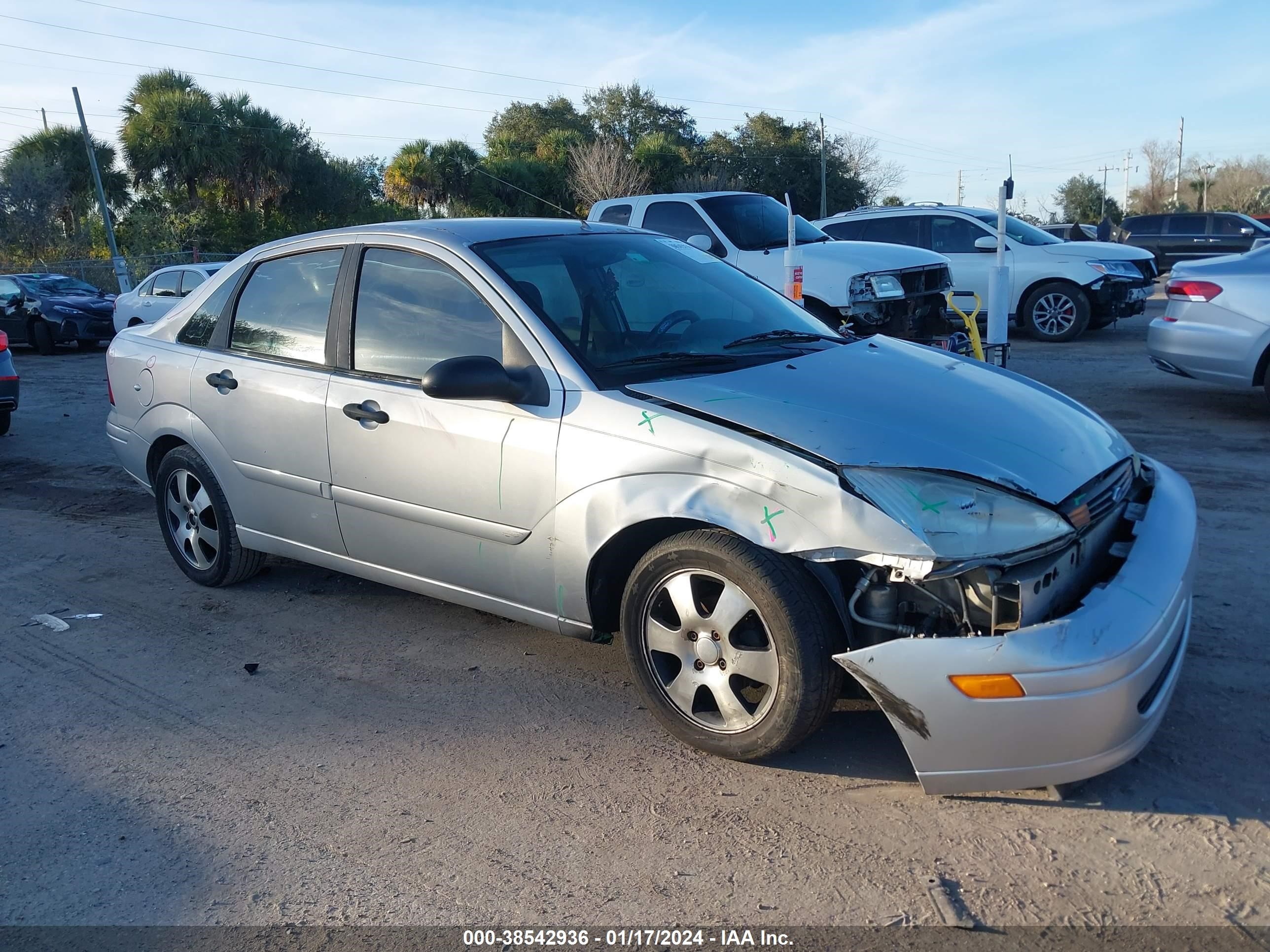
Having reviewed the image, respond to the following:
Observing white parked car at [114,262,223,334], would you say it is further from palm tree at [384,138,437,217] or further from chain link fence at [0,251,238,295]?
palm tree at [384,138,437,217]

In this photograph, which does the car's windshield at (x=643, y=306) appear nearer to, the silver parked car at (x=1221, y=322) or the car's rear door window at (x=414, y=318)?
the car's rear door window at (x=414, y=318)

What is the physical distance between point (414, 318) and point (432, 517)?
31.9 inches

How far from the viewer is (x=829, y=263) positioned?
9078mm

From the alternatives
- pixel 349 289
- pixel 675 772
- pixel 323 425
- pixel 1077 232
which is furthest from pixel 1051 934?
→ pixel 1077 232

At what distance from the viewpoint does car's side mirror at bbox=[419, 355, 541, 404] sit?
3.51m

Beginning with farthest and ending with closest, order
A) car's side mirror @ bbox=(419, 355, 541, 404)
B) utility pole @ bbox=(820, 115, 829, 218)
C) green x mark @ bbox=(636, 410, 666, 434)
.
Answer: utility pole @ bbox=(820, 115, 829, 218), car's side mirror @ bbox=(419, 355, 541, 404), green x mark @ bbox=(636, 410, 666, 434)

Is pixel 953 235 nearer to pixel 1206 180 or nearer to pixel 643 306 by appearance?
pixel 643 306

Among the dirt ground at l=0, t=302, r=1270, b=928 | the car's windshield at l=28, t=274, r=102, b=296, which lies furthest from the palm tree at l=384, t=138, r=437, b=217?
the dirt ground at l=0, t=302, r=1270, b=928

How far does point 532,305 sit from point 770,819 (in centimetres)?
195

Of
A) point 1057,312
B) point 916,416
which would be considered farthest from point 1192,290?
point 916,416

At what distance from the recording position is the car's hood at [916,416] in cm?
304

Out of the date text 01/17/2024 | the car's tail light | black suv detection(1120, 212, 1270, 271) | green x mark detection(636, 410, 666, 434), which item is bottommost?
the date text 01/17/2024

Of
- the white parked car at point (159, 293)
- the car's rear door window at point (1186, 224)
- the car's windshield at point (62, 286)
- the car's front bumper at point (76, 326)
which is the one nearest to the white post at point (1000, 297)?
the white parked car at point (159, 293)

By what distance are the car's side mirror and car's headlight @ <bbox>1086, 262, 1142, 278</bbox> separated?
37.6 feet
